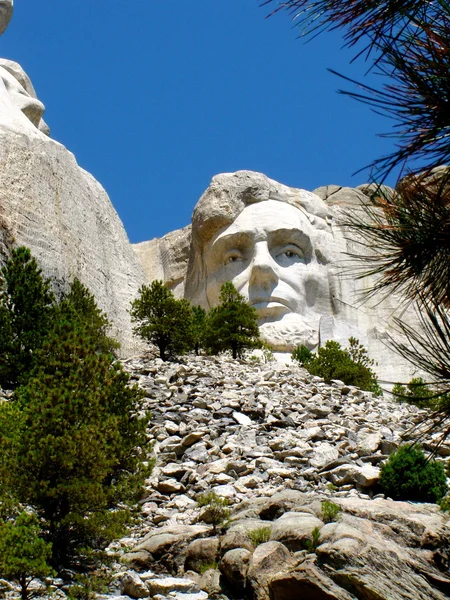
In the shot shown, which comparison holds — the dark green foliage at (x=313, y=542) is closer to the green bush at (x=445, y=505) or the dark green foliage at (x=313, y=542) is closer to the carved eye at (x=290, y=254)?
the green bush at (x=445, y=505)

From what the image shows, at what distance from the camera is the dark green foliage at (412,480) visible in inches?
613

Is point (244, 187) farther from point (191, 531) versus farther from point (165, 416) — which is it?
point (191, 531)

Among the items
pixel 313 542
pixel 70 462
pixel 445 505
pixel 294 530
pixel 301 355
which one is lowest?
pixel 313 542

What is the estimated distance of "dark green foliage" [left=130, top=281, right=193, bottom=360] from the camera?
26375mm

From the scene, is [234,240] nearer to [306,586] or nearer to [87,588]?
[87,588]

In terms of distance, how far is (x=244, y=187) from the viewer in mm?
38562

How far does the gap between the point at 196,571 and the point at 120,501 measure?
8.51 ft

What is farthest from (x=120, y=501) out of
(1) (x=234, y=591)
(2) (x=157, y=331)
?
(2) (x=157, y=331)

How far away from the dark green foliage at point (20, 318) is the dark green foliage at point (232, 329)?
22.4 feet

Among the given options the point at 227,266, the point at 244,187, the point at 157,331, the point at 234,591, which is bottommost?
the point at 234,591

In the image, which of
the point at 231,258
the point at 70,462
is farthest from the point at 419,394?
the point at 231,258

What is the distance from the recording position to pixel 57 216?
2903 cm

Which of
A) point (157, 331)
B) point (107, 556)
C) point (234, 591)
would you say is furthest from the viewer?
point (157, 331)

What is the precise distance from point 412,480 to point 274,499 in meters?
2.75
